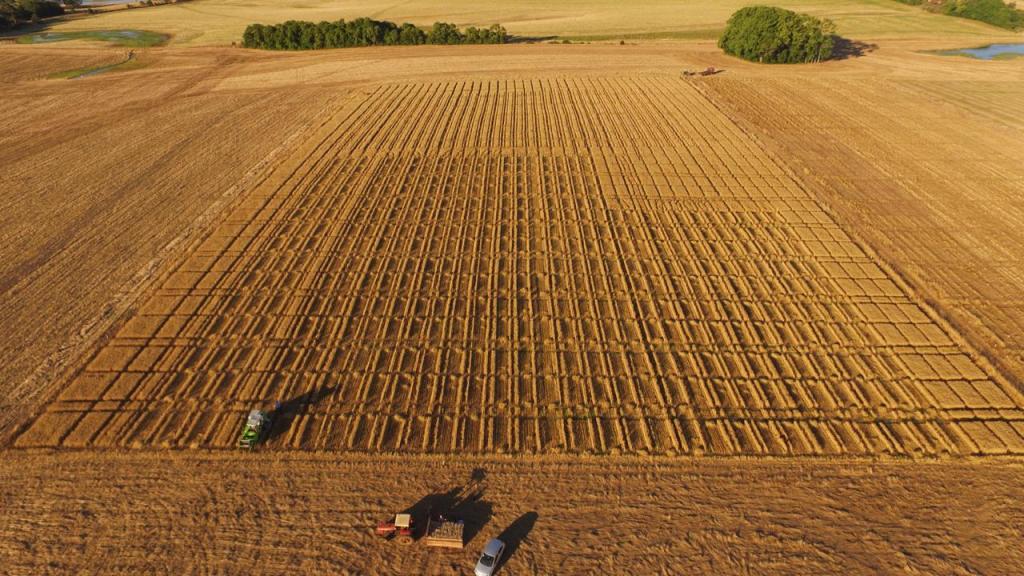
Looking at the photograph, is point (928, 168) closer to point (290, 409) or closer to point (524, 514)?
point (524, 514)

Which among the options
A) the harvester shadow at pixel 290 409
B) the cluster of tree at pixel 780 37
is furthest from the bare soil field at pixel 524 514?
the cluster of tree at pixel 780 37

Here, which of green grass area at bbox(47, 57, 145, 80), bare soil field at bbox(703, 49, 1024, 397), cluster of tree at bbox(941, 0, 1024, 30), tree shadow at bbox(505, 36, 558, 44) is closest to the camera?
bare soil field at bbox(703, 49, 1024, 397)

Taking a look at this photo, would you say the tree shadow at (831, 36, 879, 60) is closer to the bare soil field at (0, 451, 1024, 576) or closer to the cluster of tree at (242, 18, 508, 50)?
the cluster of tree at (242, 18, 508, 50)

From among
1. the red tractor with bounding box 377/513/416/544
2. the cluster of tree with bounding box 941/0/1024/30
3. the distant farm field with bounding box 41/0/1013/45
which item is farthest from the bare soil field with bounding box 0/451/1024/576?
the cluster of tree with bounding box 941/0/1024/30

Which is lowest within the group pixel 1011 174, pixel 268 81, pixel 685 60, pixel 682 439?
Result: pixel 682 439

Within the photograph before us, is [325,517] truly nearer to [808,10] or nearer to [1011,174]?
[1011,174]

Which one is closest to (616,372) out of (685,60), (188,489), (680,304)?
(680,304)
